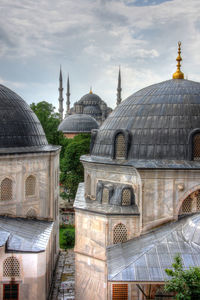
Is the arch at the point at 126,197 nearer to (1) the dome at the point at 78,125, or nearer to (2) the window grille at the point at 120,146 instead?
(2) the window grille at the point at 120,146

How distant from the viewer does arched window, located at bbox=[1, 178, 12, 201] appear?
1844 cm

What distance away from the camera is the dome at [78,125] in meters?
71.2

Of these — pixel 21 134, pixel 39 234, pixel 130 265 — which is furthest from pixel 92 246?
pixel 21 134

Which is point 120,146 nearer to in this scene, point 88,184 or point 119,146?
point 119,146

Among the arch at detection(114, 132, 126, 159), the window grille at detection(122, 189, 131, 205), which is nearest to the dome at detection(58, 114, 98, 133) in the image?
the arch at detection(114, 132, 126, 159)

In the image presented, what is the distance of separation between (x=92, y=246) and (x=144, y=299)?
3540 millimetres

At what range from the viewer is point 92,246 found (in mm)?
16516

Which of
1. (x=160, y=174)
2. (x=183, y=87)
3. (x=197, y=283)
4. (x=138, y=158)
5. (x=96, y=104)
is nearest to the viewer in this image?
(x=197, y=283)

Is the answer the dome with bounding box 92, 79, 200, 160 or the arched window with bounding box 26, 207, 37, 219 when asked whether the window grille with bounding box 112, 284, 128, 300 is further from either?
the arched window with bounding box 26, 207, 37, 219

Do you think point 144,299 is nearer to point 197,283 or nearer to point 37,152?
point 197,283

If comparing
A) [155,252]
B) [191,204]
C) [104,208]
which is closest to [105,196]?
[104,208]

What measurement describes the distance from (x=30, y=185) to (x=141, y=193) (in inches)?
275

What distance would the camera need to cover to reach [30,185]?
19766 millimetres

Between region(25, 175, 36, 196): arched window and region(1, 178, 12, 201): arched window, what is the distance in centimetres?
110
